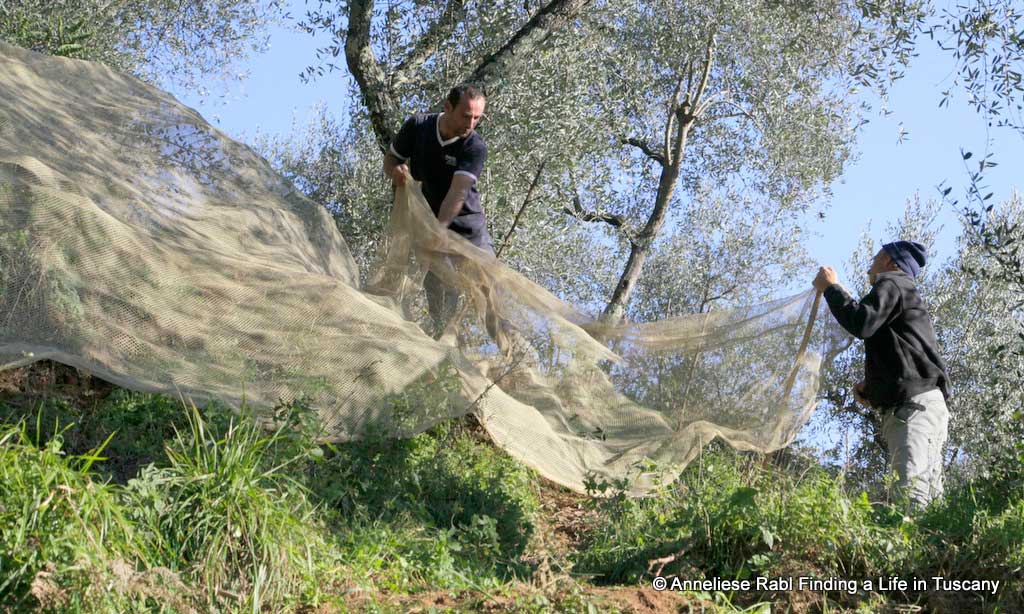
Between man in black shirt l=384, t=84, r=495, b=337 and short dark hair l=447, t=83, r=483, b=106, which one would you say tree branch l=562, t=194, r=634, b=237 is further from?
short dark hair l=447, t=83, r=483, b=106

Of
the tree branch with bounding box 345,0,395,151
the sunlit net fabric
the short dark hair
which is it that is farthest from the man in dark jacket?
the tree branch with bounding box 345,0,395,151

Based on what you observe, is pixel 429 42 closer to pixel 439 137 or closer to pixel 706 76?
pixel 439 137

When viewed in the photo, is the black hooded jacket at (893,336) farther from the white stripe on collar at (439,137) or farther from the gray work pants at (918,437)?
the white stripe on collar at (439,137)

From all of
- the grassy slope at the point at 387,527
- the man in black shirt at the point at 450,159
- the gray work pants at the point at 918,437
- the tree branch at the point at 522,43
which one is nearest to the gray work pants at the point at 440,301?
the man in black shirt at the point at 450,159

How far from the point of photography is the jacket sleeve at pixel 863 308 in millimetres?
6676

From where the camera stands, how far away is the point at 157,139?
281 inches

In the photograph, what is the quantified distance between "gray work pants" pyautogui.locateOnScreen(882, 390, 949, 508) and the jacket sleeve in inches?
22.4

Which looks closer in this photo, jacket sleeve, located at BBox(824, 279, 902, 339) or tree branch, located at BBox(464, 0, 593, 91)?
jacket sleeve, located at BBox(824, 279, 902, 339)

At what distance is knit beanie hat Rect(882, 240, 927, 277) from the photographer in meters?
7.16

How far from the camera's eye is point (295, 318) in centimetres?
605

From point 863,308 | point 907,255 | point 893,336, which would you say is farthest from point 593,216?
point 863,308

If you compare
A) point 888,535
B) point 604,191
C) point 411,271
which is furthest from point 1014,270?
point 604,191

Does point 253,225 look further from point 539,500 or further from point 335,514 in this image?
point 539,500

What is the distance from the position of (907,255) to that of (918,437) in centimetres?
130
